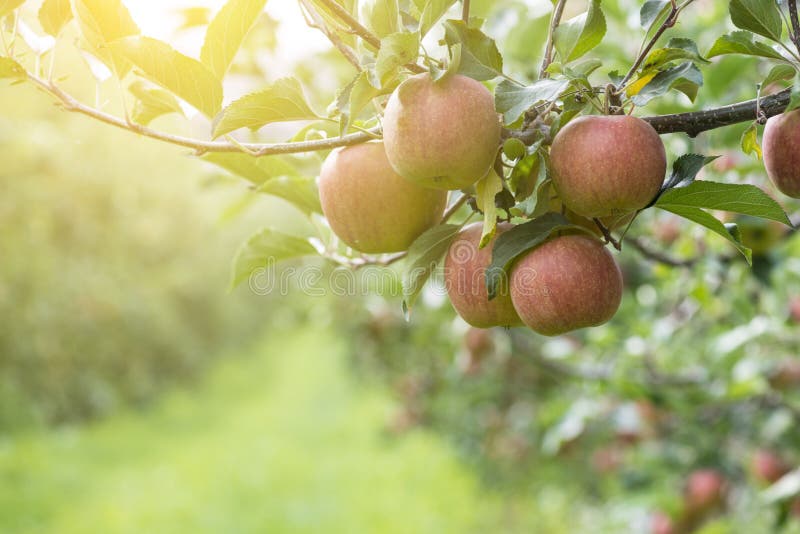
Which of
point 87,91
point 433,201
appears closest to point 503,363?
point 433,201

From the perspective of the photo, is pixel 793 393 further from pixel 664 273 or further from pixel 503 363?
pixel 503 363

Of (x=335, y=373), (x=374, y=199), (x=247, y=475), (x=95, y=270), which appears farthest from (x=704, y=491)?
(x=95, y=270)

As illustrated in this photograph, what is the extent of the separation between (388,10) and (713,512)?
1.62 metres

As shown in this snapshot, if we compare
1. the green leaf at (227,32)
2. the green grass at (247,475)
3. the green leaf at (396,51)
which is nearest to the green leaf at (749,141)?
the green leaf at (396,51)

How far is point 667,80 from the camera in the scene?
0.54 meters

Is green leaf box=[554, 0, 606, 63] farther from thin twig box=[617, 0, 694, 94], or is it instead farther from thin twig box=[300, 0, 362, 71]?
thin twig box=[300, 0, 362, 71]

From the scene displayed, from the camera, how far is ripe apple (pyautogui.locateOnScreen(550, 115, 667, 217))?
51cm

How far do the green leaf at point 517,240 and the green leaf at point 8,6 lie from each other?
0.41 metres

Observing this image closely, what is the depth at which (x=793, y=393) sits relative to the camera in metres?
1.44

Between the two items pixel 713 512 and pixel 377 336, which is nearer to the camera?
pixel 713 512

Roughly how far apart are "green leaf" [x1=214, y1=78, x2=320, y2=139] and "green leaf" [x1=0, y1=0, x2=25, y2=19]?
182mm

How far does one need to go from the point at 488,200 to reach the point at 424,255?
7cm

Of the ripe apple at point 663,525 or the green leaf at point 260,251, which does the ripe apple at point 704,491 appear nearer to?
the ripe apple at point 663,525

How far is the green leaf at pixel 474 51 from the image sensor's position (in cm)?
55
